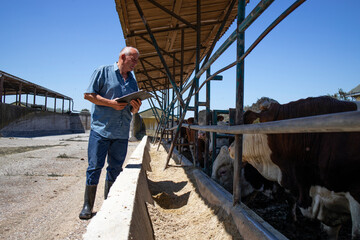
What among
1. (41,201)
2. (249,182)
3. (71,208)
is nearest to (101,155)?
(71,208)

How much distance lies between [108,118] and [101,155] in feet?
1.32

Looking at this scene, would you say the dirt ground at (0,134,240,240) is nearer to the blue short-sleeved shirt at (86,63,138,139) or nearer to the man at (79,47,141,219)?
the man at (79,47,141,219)

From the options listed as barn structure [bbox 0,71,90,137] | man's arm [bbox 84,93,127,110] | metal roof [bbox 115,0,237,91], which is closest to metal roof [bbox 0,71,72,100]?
barn structure [bbox 0,71,90,137]

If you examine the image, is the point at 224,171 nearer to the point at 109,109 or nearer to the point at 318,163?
the point at 318,163

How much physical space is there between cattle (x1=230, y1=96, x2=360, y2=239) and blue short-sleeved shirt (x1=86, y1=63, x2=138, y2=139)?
4.66 feet

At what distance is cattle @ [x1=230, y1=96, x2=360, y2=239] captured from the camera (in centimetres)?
189

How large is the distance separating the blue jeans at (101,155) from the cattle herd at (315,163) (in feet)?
4.94

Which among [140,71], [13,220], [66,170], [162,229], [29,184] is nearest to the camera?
[162,229]

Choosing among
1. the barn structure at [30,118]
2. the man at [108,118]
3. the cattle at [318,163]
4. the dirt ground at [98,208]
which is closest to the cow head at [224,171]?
the dirt ground at [98,208]

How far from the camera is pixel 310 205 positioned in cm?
232

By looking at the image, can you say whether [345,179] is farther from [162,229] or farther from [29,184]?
[29,184]

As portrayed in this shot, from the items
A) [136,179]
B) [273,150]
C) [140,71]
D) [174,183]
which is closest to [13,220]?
[136,179]

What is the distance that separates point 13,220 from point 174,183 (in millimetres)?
1974

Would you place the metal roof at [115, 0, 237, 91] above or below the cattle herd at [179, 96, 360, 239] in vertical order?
above
